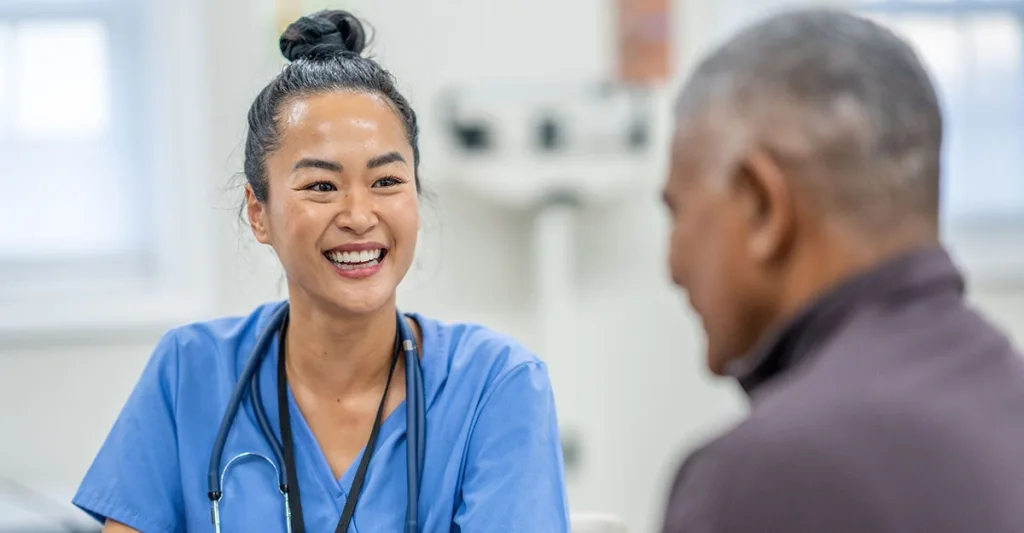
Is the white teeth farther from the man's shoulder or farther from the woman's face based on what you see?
the man's shoulder

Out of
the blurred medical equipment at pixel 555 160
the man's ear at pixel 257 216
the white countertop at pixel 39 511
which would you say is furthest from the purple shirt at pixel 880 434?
the blurred medical equipment at pixel 555 160

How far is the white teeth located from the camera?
150 centimetres

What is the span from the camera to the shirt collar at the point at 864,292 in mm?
794

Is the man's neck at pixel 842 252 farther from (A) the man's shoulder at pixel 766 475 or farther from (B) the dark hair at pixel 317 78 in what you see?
(B) the dark hair at pixel 317 78

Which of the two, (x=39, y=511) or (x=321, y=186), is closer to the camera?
(x=321, y=186)

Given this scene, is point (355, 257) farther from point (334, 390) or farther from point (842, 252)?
point (842, 252)

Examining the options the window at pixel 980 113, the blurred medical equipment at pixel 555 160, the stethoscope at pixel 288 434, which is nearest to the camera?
the stethoscope at pixel 288 434

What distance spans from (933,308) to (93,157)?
264cm

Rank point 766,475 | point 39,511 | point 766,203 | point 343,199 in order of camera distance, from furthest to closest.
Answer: point 39,511
point 343,199
point 766,203
point 766,475

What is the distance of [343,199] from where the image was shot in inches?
58.7

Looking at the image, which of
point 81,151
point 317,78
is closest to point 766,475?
point 317,78

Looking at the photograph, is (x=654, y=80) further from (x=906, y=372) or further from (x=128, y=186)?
(x=906, y=372)

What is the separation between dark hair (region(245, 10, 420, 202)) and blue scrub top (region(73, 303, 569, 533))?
25 cm

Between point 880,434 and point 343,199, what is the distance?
0.90 metres
